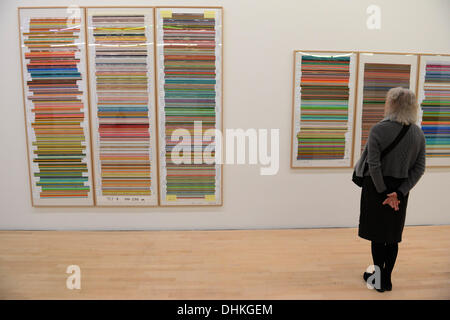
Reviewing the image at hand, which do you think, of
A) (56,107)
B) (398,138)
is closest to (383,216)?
(398,138)

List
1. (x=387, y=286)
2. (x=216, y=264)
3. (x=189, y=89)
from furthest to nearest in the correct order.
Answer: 1. (x=189, y=89)
2. (x=216, y=264)
3. (x=387, y=286)

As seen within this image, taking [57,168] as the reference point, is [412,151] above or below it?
above

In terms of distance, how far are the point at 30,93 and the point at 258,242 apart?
105 inches

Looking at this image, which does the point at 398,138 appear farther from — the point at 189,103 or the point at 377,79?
the point at 189,103

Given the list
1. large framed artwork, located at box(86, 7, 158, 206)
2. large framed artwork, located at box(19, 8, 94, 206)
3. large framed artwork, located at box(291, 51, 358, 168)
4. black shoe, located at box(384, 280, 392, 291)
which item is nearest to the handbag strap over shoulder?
black shoe, located at box(384, 280, 392, 291)

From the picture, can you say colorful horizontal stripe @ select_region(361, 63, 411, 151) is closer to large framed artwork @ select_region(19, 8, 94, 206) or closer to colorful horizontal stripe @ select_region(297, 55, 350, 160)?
colorful horizontal stripe @ select_region(297, 55, 350, 160)

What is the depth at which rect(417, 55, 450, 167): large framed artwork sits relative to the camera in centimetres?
325

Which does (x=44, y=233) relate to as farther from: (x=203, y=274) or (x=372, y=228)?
(x=372, y=228)

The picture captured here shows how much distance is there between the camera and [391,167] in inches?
79.6

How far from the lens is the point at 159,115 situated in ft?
10.4

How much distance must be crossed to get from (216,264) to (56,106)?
2.20m

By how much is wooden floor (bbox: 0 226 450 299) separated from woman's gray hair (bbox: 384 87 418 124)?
119cm

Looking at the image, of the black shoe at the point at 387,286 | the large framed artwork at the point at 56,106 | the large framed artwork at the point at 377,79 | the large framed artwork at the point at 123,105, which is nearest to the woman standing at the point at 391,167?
the black shoe at the point at 387,286

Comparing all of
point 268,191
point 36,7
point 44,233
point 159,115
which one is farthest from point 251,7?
point 44,233
